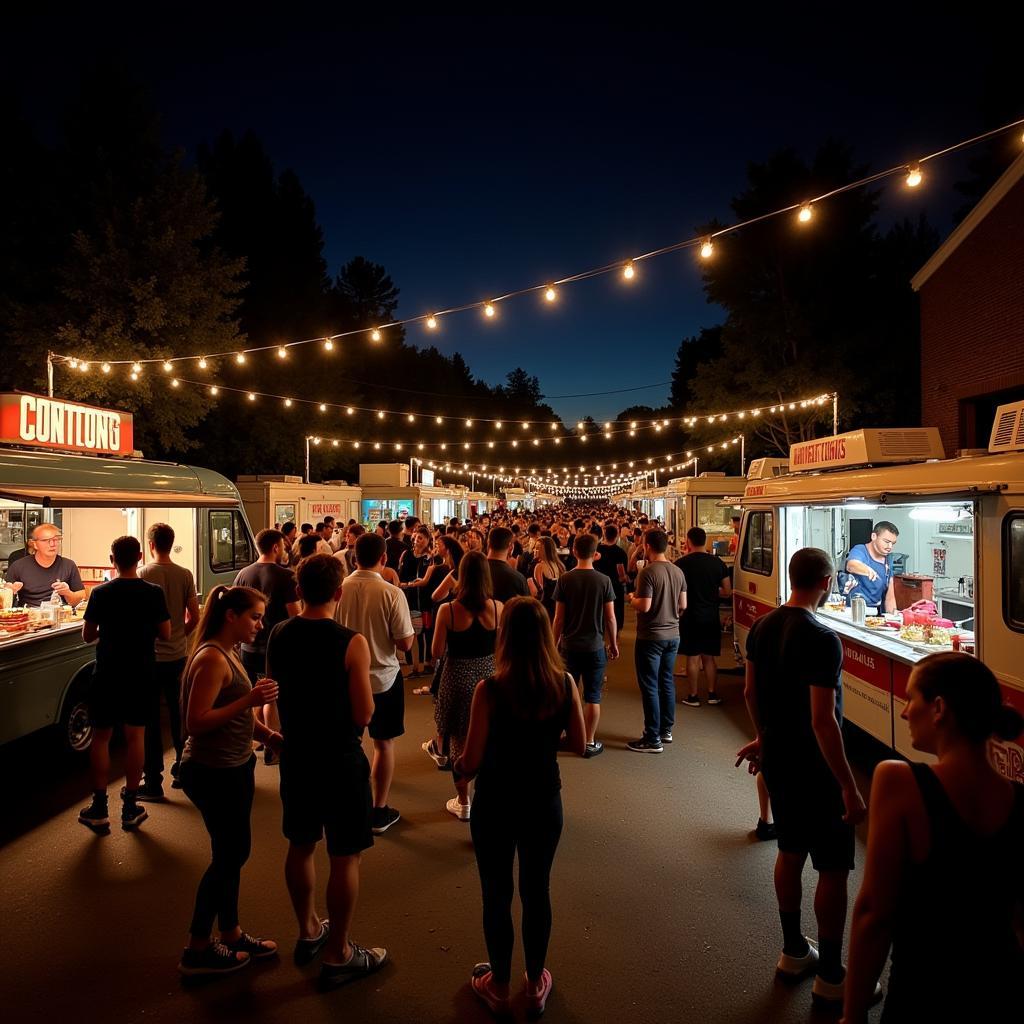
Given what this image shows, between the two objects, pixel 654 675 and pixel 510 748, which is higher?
pixel 510 748

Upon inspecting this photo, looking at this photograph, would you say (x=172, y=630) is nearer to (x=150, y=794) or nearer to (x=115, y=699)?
(x=115, y=699)

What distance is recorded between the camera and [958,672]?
1.67 metres

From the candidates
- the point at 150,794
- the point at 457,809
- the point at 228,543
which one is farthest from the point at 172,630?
the point at 228,543

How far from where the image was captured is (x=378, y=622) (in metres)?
4.38

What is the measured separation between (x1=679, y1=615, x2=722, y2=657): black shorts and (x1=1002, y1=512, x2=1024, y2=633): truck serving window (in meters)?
3.68

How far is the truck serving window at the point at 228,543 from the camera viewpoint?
340 inches

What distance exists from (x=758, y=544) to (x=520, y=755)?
6.40 m

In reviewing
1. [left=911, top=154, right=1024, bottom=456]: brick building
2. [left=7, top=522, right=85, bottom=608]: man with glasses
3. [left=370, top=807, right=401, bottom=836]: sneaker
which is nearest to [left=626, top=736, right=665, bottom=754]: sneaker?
[left=370, top=807, right=401, bottom=836]: sneaker

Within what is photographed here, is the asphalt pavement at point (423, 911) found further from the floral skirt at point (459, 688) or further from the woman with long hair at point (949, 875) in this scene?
the woman with long hair at point (949, 875)

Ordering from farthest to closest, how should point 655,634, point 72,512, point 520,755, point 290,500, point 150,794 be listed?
point 290,500
point 72,512
point 655,634
point 150,794
point 520,755

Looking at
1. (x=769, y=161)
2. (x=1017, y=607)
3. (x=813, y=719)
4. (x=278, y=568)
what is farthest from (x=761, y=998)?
(x=769, y=161)

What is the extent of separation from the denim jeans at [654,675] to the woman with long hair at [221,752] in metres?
3.70

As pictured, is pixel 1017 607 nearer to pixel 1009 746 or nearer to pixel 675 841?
pixel 1009 746

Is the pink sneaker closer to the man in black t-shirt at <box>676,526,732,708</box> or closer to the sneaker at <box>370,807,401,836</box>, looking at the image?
the sneaker at <box>370,807,401,836</box>
